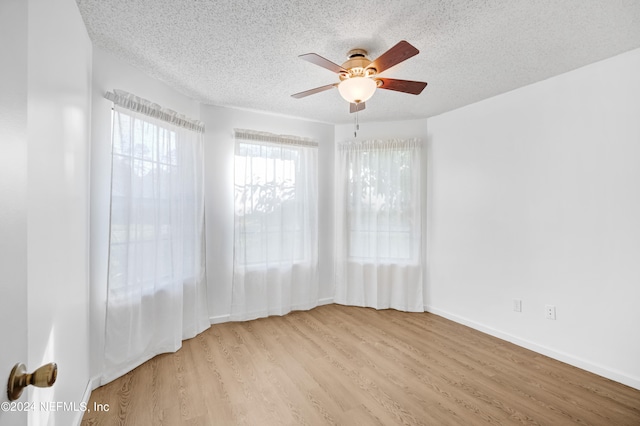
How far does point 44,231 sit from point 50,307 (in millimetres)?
363

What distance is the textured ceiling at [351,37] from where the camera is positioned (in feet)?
5.64

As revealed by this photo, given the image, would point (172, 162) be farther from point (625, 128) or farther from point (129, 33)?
point (625, 128)

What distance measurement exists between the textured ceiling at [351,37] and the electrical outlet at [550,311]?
215 centimetres

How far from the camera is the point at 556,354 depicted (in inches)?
101

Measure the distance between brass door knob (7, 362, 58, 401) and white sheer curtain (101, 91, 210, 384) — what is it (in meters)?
1.86

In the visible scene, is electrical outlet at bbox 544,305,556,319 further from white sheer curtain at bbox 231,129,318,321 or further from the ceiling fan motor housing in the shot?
the ceiling fan motor housing

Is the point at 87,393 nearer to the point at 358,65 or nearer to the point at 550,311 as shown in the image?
the point at 358,65

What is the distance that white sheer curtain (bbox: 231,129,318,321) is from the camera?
3.42 m

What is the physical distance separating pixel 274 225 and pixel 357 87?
2093 mm

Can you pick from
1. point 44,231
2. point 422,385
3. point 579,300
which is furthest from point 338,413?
point 579,300

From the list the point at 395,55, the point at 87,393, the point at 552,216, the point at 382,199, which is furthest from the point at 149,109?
the point at 552,216

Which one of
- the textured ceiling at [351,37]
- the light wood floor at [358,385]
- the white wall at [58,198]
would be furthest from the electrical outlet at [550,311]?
the white wall at [58,198]

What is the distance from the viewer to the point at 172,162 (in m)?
2.73

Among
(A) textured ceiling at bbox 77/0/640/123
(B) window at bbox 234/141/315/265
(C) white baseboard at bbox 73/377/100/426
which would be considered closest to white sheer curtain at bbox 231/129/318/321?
(B) window at bbox 234/141/315/265
